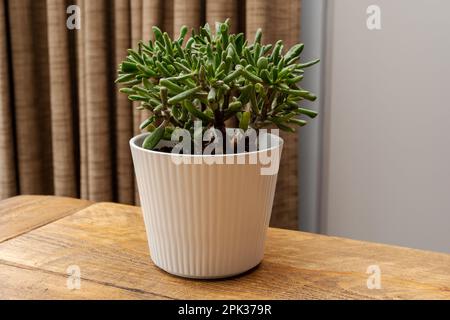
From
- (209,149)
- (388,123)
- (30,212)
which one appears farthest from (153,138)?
(388,123)

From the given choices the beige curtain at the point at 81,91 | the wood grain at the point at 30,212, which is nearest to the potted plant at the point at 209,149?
the wood grain at the point at 30,212

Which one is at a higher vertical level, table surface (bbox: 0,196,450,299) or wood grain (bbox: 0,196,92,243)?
wood grain (bbox: 0,196,92,243)

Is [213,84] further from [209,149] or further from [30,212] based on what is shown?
[30,212]

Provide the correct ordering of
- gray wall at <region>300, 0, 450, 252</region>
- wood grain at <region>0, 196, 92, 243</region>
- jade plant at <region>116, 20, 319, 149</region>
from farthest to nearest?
1. gray wall at <region>300, 0, 450, 252</region>
2. wood grain at <region>0, 196, 92, 243</region>
3. jade plant at <region>116, 20, 319, 149</region>

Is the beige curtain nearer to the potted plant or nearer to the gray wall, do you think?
the gray wall

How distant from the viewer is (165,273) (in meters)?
0.65

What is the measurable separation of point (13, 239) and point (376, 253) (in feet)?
1.59

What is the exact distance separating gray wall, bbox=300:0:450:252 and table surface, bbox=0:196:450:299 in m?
0.71

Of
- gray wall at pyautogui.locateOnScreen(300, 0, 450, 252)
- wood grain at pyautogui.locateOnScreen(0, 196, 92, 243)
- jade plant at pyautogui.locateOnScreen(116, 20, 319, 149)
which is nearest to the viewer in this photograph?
jade plant at pyautogui.locateOnScreen(116, 20, 319, 149)

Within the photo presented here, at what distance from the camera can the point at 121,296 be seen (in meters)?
0.59

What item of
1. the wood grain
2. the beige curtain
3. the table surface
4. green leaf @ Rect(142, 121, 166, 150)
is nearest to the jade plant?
green leaf @ Rect(142, 121, 166, 150)

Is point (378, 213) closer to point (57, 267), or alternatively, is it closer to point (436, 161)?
point (436, 161)

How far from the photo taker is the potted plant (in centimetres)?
59

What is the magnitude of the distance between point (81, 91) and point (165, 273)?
103cm
